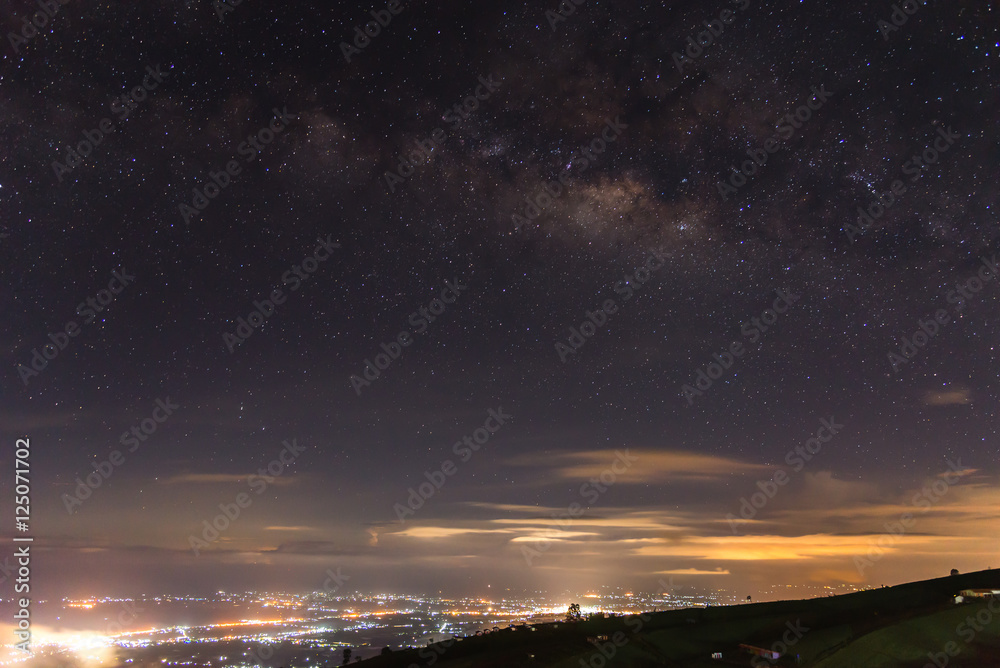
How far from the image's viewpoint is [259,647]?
133625 millimetres

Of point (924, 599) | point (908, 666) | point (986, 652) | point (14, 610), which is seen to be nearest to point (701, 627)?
point (908, 666)

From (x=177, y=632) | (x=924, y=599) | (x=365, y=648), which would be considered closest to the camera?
(x=924, y=599)

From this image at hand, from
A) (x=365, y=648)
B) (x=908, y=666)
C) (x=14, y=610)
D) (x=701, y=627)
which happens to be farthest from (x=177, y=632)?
(x=908, y=666)

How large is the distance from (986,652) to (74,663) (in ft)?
456

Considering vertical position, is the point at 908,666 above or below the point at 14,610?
→ below

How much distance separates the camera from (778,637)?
→ 36.2 meters

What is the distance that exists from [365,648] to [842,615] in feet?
356

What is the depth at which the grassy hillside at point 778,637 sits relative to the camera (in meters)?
30.7

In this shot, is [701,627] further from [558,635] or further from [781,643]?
[558,635]

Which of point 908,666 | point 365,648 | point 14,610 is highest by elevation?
point 14,610

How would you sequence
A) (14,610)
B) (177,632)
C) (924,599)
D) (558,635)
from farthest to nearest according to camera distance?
(177,632) < (924,599) < (558,635) < (14,610)

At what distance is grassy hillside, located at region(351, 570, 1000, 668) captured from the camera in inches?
1208

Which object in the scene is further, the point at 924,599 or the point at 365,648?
the point at 365,648

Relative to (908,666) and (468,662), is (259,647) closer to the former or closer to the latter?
(468,662)
